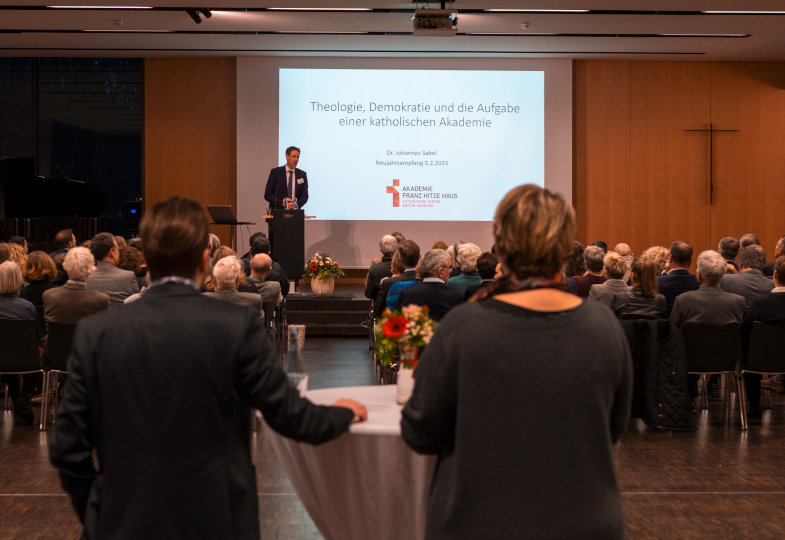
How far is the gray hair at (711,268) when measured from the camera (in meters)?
5.67

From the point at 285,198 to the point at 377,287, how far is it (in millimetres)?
3462

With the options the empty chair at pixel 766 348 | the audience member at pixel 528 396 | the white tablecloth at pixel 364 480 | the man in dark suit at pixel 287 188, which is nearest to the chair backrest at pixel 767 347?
the empty chair at pixel 766 348

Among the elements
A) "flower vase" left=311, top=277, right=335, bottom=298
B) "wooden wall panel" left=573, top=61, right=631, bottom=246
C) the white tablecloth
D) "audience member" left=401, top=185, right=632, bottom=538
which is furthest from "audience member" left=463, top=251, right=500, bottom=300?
"wooden wall panel" left=573, top=61, right=631, bottom=246

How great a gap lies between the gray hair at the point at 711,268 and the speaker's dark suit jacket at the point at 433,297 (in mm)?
1791

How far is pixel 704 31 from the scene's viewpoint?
11305 mm

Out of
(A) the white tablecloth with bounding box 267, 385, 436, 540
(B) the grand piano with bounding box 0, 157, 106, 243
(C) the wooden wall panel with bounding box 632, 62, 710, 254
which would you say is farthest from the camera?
(C) the wooden wall panel with bounding box 632, 62, 710, 254

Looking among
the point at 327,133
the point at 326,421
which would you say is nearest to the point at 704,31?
the point at 327,133

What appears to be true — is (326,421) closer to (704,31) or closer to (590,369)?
(590,369)

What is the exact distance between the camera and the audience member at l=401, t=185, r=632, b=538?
1.67 meters

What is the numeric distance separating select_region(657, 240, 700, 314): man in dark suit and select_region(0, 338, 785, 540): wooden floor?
3.06 feet

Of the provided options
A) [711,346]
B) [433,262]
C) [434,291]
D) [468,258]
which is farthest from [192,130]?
[711,346]

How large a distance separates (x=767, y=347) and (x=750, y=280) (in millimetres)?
1009

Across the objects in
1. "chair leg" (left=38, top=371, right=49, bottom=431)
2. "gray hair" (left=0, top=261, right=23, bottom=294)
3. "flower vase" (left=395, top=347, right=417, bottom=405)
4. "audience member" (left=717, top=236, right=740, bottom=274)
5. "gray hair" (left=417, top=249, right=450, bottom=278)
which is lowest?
"chair leg" (left=38, top=371, right=49, bottom=431)

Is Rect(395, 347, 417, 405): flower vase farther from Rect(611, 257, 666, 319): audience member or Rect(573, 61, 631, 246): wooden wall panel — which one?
Rect(573, 61, 631, 246): wooden wall panel
